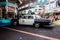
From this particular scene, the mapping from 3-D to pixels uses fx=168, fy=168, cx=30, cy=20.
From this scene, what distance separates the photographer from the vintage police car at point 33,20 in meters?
3.93

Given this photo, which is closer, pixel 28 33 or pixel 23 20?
pixel 28 33

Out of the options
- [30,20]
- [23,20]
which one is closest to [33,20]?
[30,20]

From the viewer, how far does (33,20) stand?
157 inches

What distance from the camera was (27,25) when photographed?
13.1ft

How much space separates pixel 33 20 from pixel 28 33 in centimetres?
34

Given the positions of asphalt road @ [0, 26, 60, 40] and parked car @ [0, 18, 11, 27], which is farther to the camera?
parked car @ [0, 18, 11, 27]

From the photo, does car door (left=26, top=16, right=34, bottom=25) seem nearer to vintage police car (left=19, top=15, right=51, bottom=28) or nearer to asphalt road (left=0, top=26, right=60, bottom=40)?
vintage police car (left=19, top=15, right=51, bottom=28)

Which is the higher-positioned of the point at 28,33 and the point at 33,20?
the point at 33,20

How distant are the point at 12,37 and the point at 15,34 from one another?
0.35 feet

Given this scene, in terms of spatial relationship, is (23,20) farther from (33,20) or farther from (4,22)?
(4,22)

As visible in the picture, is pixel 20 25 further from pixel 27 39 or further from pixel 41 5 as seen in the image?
pixel 41 5

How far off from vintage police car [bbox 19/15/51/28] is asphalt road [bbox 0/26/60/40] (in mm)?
109

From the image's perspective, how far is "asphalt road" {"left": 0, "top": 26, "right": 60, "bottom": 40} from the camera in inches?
148

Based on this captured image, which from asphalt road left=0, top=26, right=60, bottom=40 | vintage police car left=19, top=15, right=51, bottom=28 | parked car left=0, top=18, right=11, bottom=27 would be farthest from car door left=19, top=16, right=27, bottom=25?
parked car left=0, top=18, right=11, bottom=27
